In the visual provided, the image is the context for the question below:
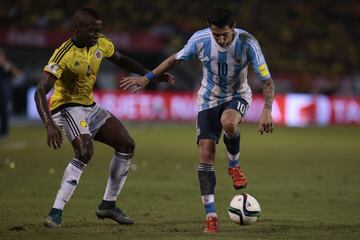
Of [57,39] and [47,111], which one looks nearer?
[47,111]

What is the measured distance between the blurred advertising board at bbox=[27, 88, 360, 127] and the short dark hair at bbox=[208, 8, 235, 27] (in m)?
21.0

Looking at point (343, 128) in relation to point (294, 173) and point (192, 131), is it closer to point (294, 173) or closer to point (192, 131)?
point (192, 131)

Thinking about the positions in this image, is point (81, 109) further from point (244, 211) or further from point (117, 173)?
point (244, 211)

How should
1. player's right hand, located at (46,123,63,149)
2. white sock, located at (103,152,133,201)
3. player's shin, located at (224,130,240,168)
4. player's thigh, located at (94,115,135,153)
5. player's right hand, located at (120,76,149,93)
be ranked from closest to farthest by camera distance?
player's right hand, located at (46,123,63,149) → player's right hand, located at (120,76,149,93) → player's thigh, located at (94,115,135,153) → white sock, located at (103,152,133,201) → player's shin, located at (224,130,240,168)

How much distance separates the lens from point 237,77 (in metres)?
8.26

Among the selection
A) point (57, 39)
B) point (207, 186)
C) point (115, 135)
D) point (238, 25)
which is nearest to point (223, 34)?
point (207, 186)

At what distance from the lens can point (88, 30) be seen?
7.94 m

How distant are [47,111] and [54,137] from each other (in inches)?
13.1

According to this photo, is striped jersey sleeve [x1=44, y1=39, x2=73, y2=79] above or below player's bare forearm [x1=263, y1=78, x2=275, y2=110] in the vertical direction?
above

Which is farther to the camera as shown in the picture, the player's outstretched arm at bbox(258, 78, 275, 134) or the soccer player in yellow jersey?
the soccer player in yellow jersey

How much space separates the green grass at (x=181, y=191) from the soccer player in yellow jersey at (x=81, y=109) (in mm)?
388

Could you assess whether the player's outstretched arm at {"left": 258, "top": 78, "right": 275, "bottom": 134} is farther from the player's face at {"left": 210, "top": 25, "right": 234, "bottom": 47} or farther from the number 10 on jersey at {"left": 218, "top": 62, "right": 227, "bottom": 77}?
the player's face at {"left": 210, "top": 25, "right": 234, "bottom": 47}

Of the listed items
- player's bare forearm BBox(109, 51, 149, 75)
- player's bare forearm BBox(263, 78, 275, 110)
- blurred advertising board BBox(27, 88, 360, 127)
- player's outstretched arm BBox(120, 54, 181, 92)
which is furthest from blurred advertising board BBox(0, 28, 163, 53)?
player's bare forearm BBox(263, 78, 275, 110)

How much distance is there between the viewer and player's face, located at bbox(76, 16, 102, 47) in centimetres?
793
